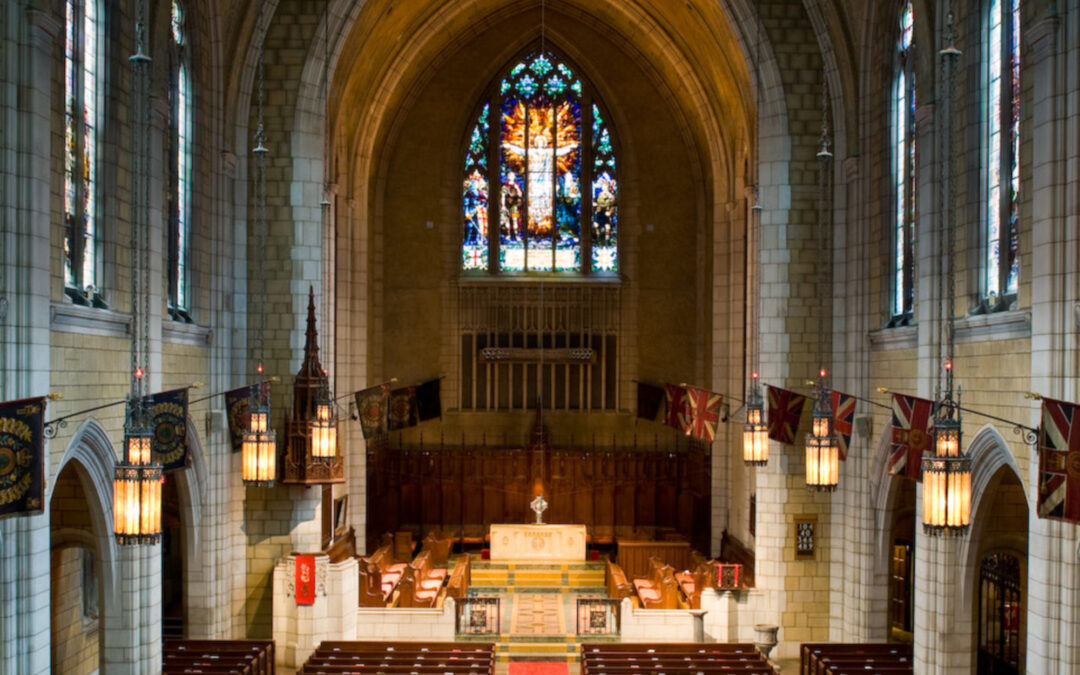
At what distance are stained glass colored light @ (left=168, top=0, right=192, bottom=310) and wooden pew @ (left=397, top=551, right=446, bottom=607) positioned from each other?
759 cm

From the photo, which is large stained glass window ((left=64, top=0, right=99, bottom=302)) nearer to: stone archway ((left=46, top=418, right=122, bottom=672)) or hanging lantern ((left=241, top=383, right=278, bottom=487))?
stone archway ((left=46, top=418, right=122, bottom=672))

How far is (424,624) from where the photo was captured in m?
21.9

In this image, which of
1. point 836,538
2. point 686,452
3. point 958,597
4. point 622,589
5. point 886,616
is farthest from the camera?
point 686,452

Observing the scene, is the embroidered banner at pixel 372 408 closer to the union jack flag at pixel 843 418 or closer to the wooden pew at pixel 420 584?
the wooden pew at pixel 420 584

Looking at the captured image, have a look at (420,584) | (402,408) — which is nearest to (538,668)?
(420,584)

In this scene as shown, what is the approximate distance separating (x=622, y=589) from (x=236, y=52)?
13521 mm

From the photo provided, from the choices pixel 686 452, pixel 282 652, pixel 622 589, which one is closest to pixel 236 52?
pixel 282 652

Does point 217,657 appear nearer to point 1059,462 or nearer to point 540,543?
→ point 540,543

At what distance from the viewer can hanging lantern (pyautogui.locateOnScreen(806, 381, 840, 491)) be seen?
680 inches

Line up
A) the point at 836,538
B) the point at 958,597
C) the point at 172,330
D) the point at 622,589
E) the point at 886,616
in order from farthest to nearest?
the point at 622,589
the point at 836,538
the point at 886,616
the point at 172,330
the point at 958,597

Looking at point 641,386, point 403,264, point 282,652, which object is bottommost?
point 282,652

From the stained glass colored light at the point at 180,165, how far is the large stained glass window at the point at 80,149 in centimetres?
311

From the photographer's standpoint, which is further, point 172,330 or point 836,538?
point 836,538

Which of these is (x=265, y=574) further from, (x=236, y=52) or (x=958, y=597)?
(x=958, y=597)
